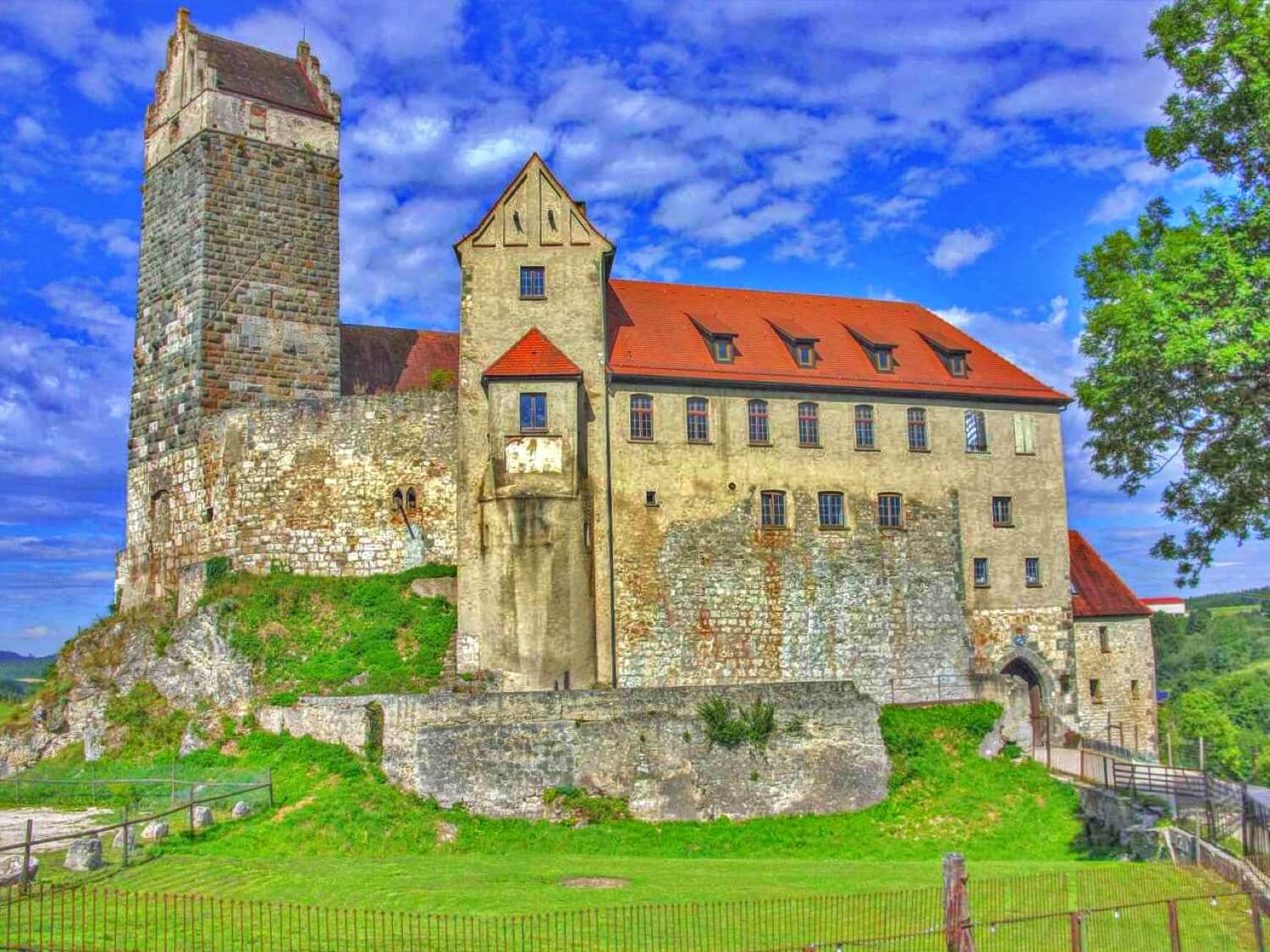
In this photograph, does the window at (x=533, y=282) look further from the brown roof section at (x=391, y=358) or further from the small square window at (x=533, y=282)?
the brown roof section at (x=391, y=358)

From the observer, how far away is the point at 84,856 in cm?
2055

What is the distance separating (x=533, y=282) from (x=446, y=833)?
1614 centimetres

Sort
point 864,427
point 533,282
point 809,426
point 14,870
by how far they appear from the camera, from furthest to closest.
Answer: point 864,427, point 809,426, point 533,282, point 14,870

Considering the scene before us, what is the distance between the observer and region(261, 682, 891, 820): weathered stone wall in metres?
26.8

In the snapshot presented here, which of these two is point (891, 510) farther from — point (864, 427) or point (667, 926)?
point (667, 926)

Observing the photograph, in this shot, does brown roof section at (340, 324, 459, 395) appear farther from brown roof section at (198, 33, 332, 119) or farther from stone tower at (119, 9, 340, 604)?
brown roof section at (198, 33, 332, 119)

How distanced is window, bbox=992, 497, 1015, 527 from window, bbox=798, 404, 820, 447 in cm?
637

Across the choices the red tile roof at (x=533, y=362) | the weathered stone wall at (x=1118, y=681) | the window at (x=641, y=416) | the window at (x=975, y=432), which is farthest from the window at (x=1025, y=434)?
the red tile roof at (x=533, y=362)

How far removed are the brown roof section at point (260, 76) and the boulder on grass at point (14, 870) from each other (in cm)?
2532

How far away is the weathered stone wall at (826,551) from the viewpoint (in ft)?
110

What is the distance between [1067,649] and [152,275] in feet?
104

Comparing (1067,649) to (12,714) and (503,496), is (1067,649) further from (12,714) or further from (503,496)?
(12,714)

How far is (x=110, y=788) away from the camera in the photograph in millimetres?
28578

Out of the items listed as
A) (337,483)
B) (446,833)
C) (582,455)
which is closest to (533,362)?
(582,455)
